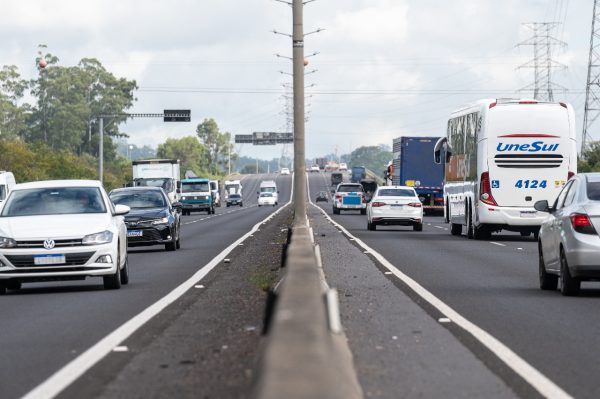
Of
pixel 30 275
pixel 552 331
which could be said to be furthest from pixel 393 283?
pixel 552 331

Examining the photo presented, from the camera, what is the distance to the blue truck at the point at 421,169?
7319cm

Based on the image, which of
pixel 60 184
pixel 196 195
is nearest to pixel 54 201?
pixel 60 184

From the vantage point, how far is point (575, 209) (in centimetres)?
1902

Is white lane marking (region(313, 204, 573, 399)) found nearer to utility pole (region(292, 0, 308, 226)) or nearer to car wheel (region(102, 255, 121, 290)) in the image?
car wheel (region(102, 255, 121, 290))

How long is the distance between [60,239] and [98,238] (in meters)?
0.58

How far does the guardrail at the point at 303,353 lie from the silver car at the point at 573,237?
7.49m

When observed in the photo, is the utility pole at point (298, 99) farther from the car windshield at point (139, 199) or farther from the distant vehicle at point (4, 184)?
the distant vehicle at point (4, 184)

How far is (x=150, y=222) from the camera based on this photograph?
3347 cm

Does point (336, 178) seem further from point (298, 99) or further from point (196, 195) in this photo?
point (298, 99)

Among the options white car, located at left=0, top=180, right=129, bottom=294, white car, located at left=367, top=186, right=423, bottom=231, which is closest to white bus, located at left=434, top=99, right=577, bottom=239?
white car, located at left=367, top=186, right=423, bottom=231

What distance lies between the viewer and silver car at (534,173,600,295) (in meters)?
18.6

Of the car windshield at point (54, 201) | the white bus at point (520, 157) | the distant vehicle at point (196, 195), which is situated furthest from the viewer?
the distant vehicle at point (196, 195)

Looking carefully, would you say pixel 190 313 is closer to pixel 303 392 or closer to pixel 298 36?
pixel 303 392

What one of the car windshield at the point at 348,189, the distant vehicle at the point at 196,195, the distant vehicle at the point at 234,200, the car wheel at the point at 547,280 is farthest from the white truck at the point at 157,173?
the car wheel at the point at 547,280
